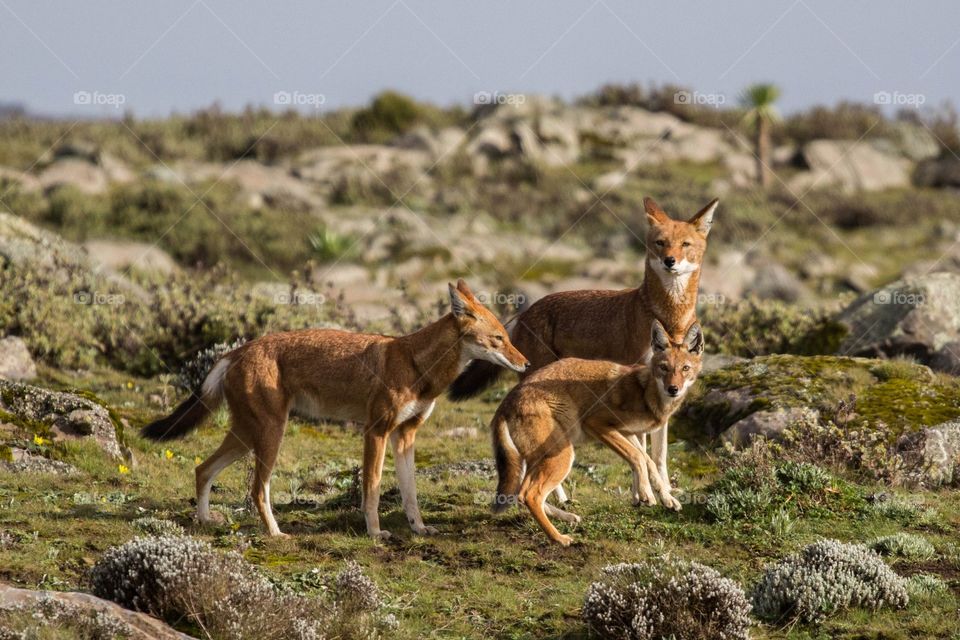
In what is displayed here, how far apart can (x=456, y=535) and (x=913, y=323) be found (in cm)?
1059

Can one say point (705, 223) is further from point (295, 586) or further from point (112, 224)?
point (112, 224)

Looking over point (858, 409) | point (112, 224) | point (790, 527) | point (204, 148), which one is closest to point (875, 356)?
point (858, 409)

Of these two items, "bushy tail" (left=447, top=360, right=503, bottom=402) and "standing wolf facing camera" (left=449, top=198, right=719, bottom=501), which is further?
"bushy tail" (left=447, top=360, right=503, bottom=402)

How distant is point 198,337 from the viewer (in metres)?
19.7

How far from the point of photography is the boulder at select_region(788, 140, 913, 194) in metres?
58.3

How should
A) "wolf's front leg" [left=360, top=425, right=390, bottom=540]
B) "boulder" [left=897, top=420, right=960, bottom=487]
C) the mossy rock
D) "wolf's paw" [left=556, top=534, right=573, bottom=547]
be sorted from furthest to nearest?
the mossy rock
"boulder" [left=897, top=420, right=960, bottom=487]
"wolf's front leg" [left=360, top=425, right=390, bottom=540]
"wolf's paw" [left=556, top=534, right=573, bottom=547]

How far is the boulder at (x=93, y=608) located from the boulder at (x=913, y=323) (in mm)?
13679

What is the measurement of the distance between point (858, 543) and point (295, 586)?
499 centimetres

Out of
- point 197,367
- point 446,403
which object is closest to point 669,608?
point 446,403

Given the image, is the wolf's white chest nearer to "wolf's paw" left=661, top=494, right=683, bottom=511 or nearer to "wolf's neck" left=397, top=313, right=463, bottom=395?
"wolf's neck" left=397, top=313, right=463, bottom=395

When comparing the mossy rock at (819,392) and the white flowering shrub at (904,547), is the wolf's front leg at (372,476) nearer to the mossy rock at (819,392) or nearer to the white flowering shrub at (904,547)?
the white flowering shrub at (904,547)

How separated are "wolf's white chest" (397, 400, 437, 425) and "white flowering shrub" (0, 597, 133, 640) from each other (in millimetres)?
3799

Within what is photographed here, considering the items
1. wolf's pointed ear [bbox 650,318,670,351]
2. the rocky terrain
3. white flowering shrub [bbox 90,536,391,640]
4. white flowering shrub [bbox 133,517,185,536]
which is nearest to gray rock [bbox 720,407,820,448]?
the rocky terrain

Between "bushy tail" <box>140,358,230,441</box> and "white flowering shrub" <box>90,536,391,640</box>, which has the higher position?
"bushy tail" <box>140,358,230,441</box>
